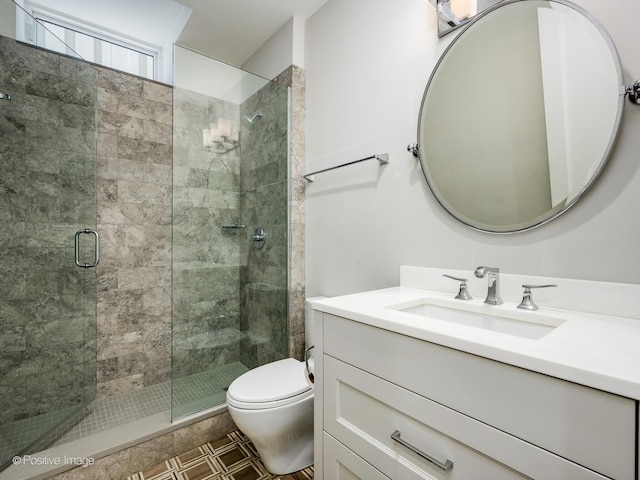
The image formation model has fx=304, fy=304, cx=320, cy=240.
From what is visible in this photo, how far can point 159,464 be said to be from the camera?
1.58m

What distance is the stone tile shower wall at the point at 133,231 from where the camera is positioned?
2.08 metres

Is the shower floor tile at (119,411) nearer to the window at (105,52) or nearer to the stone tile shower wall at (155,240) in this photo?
the stone tile shower wall at (155,240)

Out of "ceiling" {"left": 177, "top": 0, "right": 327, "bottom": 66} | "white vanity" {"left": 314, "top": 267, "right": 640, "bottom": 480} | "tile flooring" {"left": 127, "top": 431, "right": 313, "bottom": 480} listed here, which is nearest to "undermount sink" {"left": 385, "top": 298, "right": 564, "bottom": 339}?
"white vanity" {"left": 314, "top": 267, "right": 640, "bottom": 480}

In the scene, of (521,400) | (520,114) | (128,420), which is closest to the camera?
(521,400)

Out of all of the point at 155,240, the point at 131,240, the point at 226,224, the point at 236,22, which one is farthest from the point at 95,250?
the point at 236,22

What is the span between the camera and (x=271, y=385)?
147 centimetres

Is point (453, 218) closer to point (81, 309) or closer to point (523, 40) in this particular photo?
point (523, 40)

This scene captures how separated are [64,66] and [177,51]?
0.71 meters

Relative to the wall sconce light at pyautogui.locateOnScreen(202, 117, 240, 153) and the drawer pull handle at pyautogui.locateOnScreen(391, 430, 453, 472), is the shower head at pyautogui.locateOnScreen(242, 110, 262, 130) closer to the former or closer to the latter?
the wall sconce light at pyautogui.locateOnScreen(202, 117, 240, 153)

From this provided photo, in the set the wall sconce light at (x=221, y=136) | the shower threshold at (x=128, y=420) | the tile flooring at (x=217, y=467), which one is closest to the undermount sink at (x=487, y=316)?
the tile flooring at (x=217, y=467)

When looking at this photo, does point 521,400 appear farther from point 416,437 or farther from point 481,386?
point 416,437

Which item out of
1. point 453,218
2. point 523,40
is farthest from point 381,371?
point 523,40

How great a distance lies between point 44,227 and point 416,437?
214 centimetres

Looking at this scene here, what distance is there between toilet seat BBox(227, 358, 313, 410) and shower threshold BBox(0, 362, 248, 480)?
1.57 ft
